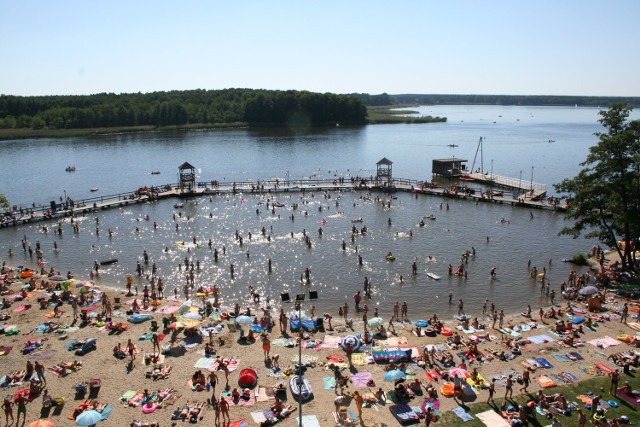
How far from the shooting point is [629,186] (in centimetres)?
3572

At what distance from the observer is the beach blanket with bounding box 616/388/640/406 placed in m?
20.9

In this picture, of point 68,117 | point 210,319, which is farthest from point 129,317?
point 68,117

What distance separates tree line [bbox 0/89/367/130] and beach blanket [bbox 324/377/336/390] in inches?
5956

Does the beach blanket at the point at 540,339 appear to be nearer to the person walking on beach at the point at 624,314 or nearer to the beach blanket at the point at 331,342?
the person walking on beach at the point at 624,314

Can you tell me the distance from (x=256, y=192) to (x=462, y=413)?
5527cm

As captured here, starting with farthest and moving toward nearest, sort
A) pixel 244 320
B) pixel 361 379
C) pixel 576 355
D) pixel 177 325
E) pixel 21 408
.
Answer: pixel 244 320, pixel 177 325, pixel 576 355, pixel 361 379, pixel 21 408

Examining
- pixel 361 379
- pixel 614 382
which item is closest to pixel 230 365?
pixel 361 379

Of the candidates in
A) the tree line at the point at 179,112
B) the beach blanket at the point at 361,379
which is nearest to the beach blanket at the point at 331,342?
the beach blanket at the point at 361,379

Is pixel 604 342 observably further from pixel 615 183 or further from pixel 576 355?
pixel 615 183

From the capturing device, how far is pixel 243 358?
25719mm

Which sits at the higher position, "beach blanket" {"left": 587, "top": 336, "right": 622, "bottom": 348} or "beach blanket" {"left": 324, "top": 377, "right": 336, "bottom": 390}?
"beach blanket" {"left": 587, "top": 336, "right": 622, "bottom": 348}

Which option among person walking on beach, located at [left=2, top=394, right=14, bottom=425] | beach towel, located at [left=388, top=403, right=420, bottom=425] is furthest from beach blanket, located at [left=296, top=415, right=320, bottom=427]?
person walking on beach, located at [left=2, top=394, right=14, bottom=425]

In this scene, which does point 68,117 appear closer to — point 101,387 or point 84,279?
point 84,279

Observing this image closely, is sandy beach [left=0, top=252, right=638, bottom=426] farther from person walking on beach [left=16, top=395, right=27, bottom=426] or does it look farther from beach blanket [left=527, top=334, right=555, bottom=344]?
person walking on beach [left=16, top=395, right=27, bottom=426]
